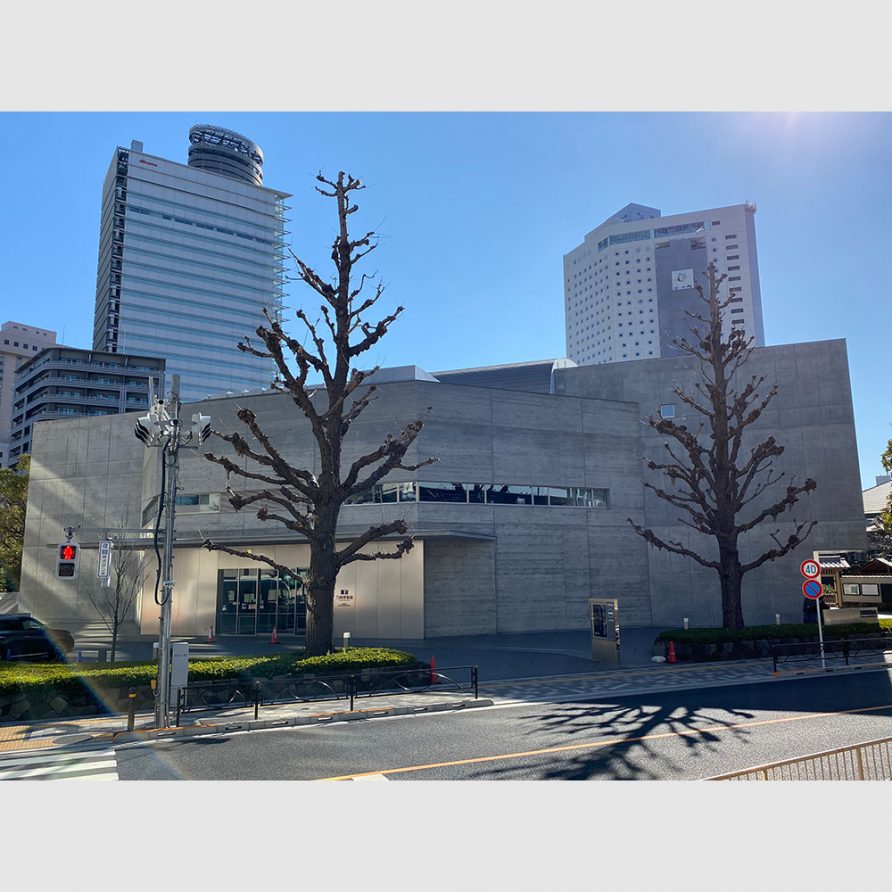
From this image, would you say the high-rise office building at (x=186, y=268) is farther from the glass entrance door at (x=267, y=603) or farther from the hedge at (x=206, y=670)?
the hedge at (x=206, y=670)

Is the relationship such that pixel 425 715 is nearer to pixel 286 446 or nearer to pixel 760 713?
pixel 760 713

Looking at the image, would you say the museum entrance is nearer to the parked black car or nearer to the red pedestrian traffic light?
the parked black car

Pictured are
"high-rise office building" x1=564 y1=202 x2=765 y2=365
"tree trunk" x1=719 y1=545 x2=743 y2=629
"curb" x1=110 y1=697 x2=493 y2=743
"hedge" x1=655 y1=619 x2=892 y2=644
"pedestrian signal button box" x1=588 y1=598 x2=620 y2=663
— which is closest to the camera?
"curb" x1=110 y1=697 x2=493 y2=743

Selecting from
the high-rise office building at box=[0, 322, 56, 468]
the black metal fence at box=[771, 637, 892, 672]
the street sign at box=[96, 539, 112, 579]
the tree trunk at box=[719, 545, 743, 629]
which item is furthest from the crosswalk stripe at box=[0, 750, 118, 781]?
the high-rise office building at box=[0, 322, 56, 468]

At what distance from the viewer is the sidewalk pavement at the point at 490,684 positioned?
43.6 ft

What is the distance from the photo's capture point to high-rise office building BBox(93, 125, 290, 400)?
13212 cm

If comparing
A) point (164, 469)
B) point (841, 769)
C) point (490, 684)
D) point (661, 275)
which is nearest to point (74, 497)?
point (164, 469)

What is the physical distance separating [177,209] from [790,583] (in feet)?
467

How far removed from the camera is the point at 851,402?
111 feet

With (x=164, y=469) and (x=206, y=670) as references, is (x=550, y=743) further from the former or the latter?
(x=164, y=469)

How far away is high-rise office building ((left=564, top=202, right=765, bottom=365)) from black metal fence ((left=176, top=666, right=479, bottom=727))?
521ft

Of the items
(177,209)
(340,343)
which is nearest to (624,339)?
(177,209)

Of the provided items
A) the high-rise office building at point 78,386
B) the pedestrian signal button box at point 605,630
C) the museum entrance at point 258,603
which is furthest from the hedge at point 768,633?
the high-rise office building at point 78,386

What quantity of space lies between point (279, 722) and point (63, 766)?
4.19m
